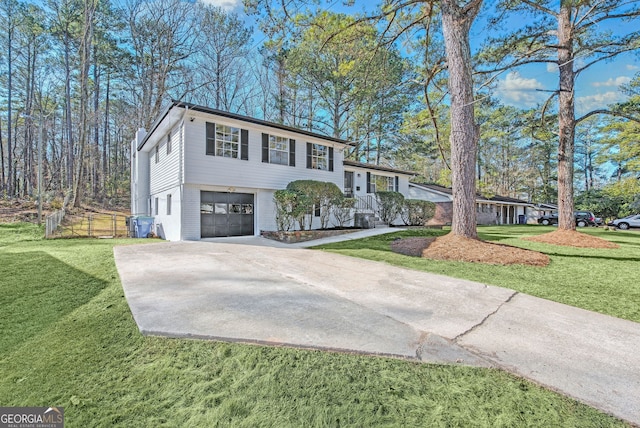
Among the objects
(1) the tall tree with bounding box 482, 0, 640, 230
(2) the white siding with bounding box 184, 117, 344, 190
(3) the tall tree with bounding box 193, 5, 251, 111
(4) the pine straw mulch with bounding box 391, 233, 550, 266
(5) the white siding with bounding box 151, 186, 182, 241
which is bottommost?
(4) the pine straw mulch with bounding box 391, 233, 550, 266

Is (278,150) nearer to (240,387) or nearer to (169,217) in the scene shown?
(169,217)

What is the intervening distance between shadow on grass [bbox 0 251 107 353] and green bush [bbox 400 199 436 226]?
1527 centimetres

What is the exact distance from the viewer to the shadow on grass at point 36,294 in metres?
2.82

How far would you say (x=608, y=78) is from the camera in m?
14.0

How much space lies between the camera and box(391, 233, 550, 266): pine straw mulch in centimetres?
643

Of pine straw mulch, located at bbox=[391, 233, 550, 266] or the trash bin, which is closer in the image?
pine straw mulch, located at bbox=[391, 233, 550, 266]

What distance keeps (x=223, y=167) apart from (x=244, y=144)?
4.63ft

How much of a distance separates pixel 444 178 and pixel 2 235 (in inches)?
867

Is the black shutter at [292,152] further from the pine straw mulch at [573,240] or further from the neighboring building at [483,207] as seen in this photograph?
the neighboring building at [483,207]

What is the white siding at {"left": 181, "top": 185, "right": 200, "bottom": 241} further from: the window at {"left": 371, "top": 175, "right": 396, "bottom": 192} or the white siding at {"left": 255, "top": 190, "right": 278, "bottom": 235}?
the window at {"left": 371, "top": 175, "right": 396, "bottom": 192}

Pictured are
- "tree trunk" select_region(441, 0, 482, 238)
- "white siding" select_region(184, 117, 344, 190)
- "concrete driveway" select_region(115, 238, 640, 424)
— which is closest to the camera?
"concrete driveway" select_region(115, 238, 640, 424)

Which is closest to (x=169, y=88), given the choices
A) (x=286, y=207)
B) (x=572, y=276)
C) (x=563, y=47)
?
(x=286, y=207)

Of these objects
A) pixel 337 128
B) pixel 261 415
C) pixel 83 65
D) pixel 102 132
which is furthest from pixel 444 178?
pixel 102 132

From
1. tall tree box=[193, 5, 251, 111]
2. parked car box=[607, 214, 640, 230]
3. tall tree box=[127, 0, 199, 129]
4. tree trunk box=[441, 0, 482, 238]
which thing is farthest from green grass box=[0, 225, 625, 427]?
parked car box=[607, 214, 640, 230]
